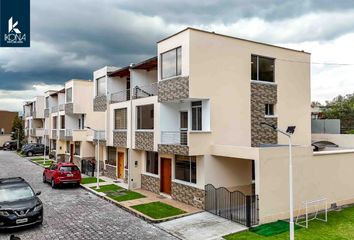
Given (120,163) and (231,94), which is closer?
(231,94)

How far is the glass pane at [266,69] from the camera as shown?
798 inches

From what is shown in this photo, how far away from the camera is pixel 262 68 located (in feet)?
66.8

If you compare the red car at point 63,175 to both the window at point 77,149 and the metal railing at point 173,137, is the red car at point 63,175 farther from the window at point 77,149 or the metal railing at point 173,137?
the window at point 77,149

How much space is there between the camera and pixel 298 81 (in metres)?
22.1

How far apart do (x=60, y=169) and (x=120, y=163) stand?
5101mm

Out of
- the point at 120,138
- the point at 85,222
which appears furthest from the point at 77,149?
the point at 85,222

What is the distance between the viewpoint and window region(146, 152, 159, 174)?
21.7m

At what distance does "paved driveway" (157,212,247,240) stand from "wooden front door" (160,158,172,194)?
4714 millimetres

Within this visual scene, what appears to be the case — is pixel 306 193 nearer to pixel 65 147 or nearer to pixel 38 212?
pixel 38 212

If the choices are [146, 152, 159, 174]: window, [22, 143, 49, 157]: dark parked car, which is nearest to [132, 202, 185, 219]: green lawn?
[146, 152, 159, 174]: window

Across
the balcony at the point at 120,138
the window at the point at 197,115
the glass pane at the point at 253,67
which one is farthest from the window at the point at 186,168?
the glass pane at the point at 253,67

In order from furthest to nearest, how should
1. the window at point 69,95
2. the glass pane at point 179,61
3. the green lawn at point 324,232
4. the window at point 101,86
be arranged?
the window at point 69,95 → the window at point 101,86 → the glass pane at point 179,61 → the green lawn at point 324,232

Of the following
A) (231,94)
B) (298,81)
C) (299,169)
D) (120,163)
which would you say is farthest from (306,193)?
(120,163)

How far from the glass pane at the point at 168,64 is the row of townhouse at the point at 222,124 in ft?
0.19
